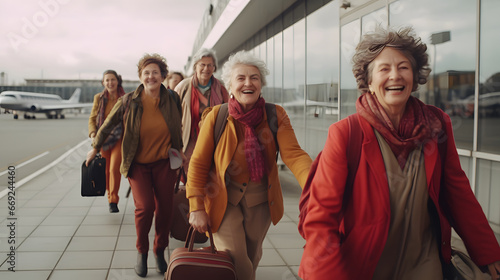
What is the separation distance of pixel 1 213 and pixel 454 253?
657 centimetres

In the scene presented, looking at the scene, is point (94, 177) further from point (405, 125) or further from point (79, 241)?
point (405, 125)

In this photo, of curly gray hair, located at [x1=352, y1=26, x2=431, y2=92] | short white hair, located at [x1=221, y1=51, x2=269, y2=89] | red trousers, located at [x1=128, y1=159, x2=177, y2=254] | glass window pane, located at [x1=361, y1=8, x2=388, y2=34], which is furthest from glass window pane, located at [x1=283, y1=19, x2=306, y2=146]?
curly gray hair, located at [x1=352, y1=26, x2=431, y2=92]

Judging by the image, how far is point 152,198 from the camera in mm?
4363

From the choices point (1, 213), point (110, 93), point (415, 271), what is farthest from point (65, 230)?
point (415, 271)

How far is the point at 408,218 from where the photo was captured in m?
1.84

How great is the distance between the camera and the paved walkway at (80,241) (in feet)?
14.4

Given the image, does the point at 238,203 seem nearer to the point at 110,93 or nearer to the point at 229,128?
the point at 229,128

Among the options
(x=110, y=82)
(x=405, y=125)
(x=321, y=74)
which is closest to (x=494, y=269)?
(x=405, y=125)

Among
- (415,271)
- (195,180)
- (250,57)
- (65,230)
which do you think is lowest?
(65,230)

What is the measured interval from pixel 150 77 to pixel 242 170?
1.90 metres

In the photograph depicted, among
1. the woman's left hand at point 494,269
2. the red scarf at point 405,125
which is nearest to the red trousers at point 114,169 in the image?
the red scarf at point 405,125

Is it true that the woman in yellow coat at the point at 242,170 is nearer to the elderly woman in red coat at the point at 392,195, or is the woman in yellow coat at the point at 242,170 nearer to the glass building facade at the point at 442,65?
the glass building facade at the point at 442,65

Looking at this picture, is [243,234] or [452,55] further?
[452,55]

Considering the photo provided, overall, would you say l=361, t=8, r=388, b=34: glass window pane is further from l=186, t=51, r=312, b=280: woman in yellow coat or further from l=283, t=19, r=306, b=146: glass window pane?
l=186, t=51, r=312, b=280: woman in yellow coat
